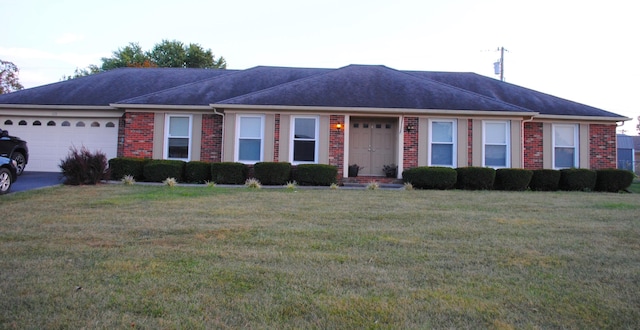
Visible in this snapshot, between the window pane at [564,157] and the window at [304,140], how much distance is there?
336 inches

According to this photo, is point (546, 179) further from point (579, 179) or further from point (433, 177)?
point (433, 177)

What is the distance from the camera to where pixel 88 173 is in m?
11.1

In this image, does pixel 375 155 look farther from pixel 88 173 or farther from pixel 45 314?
pixel 45 314

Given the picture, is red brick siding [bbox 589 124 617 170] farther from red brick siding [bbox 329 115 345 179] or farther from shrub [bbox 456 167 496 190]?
red brick siding [bbox 329 115 345 179]

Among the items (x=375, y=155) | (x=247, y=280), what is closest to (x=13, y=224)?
(x=247, y=280)

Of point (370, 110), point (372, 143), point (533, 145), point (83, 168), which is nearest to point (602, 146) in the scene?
point (533, 145)

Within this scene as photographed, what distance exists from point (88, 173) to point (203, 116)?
469 cm

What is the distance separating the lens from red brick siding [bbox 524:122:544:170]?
15.1 metres

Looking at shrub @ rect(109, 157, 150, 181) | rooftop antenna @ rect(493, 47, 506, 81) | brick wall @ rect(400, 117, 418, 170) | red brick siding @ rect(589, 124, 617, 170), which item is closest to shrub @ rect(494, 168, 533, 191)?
brick wall @ rect(400, 117, 418, 170)

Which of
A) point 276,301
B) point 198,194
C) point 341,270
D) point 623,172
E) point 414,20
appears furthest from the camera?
point 414,20

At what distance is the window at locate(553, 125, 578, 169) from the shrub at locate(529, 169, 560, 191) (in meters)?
2.31

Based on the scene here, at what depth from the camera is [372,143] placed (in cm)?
1530

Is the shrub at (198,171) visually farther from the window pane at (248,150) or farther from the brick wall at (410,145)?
the brick wall at (410,145)

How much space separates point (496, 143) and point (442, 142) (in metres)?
1.81
